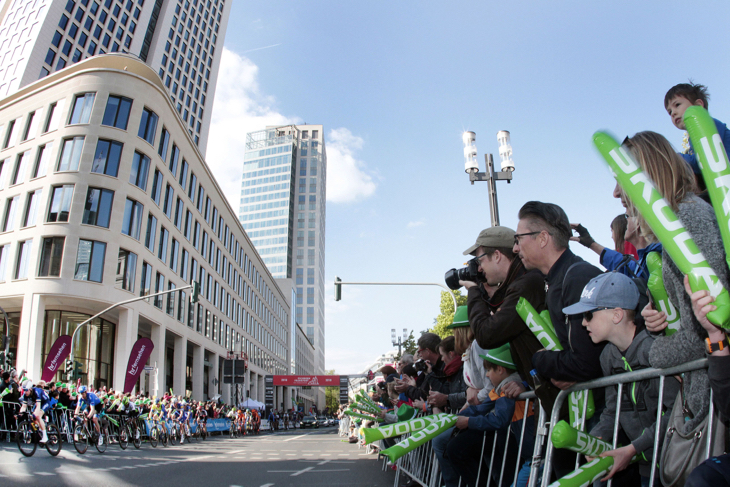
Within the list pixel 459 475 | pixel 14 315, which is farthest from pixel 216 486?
pixel 14 315

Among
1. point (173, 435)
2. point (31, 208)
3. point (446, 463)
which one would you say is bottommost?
point (173, 435)

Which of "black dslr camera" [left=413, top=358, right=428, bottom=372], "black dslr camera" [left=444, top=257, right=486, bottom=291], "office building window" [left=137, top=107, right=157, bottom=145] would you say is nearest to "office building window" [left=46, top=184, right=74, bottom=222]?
"office building window" [left=137, top=107, right=157, bottom=145]

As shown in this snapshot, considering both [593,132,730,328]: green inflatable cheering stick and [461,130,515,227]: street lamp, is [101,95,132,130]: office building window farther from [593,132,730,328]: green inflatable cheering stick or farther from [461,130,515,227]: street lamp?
[593,132,730,328]: green inflatable cheering stick

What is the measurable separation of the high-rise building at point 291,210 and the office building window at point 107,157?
10652cm

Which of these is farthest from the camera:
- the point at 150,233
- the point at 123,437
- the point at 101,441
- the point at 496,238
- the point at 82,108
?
the point at 150,233

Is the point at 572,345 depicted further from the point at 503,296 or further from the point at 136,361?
the point at 136,361

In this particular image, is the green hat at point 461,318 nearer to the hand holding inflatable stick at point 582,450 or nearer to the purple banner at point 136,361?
the hand holding inflatable stick at point 582,450

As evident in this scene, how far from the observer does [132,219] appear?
30.7m

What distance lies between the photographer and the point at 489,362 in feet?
13.3

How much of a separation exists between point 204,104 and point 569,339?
77.3 m

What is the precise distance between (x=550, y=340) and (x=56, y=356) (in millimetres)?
21799

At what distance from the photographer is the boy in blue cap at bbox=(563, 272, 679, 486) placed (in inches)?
92.1

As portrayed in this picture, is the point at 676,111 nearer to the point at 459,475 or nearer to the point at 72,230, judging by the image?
the point at 459,475

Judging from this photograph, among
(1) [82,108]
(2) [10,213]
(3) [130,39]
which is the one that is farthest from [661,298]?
(3) [130,39]
